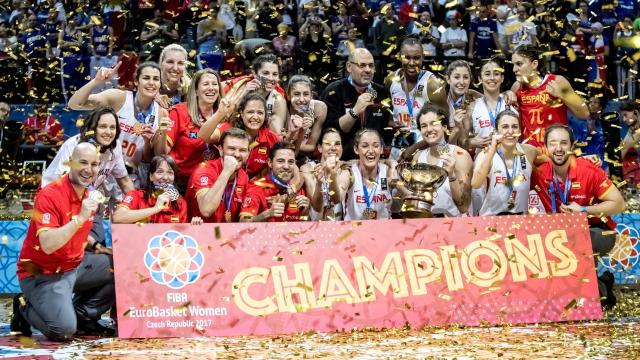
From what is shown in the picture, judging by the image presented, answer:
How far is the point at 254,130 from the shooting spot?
331 inches

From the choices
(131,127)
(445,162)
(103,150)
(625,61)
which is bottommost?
(445,162)

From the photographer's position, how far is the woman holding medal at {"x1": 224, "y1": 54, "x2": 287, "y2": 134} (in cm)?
895

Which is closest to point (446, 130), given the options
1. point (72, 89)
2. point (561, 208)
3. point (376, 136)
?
point (376, 136)

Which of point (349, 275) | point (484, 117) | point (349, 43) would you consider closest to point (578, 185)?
point (484, 117)

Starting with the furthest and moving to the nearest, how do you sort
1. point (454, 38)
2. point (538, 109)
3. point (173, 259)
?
point (454, 38)
point (538, 109)
point (173, 259)

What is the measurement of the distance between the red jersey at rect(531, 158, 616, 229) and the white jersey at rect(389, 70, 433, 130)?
155 centimetres

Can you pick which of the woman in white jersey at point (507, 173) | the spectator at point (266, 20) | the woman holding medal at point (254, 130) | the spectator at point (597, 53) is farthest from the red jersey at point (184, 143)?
the spectator at point (597, 53)

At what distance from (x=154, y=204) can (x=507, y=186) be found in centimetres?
310

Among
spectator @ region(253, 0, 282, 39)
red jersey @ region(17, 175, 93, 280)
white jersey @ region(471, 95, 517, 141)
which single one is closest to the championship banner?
red jersey @ region(17, 175, 93, 280)

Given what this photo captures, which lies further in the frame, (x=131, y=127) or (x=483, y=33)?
(x=483, y=33)

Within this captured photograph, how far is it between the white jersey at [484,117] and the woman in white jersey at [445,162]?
696 millimetres

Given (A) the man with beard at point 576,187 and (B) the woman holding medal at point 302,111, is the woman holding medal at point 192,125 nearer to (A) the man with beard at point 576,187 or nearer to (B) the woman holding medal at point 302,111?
(B) the woman holding medal at point 302,111

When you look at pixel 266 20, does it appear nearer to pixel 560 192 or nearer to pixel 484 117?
pixel 484 117

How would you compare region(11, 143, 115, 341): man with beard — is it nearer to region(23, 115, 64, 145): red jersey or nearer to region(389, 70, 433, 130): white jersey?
region(389, 70, 433, 130): white jersey
